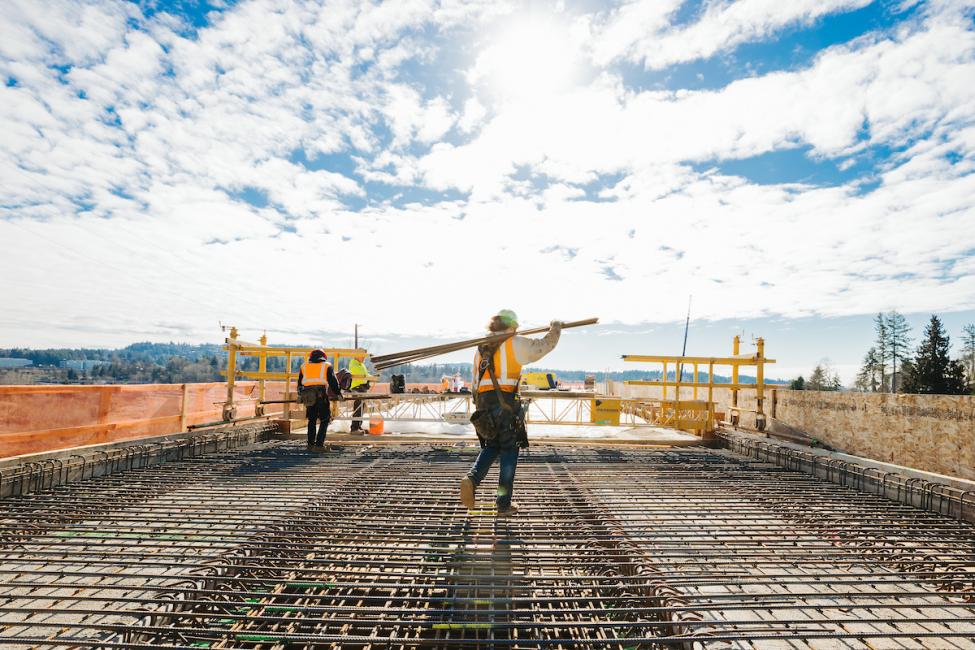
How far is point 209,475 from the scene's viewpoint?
4641 mm

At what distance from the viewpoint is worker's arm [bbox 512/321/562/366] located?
3922mm

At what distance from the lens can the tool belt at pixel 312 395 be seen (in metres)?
6.67

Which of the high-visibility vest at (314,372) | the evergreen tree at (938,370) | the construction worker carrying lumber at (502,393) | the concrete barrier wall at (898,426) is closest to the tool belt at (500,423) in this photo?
the construction worker carrying lumber at (502,393)

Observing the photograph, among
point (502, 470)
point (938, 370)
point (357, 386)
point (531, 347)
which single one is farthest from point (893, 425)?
point (938, 370)

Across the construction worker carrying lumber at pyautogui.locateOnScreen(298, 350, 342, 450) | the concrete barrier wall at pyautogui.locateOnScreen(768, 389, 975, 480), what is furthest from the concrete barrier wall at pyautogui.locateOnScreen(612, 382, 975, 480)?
the construction worker carrying lumber at pyautogui.locateOnScreen(298, 350, 342, 450)

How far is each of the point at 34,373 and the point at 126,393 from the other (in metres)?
176

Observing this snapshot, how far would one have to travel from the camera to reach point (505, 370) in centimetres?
389

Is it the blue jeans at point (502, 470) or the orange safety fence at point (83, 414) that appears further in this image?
the orange safety fence at point (83, 414)

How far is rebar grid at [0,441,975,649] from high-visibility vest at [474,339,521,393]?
97 centimetres

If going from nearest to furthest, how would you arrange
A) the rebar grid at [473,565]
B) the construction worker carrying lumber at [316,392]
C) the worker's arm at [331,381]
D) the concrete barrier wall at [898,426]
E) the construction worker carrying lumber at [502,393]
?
the rebar grid at [473,565] → the construction worker carrying lumber at [502,393] → the construction worker carrying lumber at [316,392] → the worker's arm at [331,381] → the concrete barrier wall at [898,426]

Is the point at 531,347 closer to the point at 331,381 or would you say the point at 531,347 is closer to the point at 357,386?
the point at 331,381

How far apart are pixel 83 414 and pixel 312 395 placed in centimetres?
629

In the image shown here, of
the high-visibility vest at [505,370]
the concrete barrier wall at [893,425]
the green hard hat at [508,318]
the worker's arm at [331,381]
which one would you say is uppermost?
the green hard hat at [508,318]

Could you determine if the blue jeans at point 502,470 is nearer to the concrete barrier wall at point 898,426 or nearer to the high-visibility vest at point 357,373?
the high-visibility vest at point 357,373
